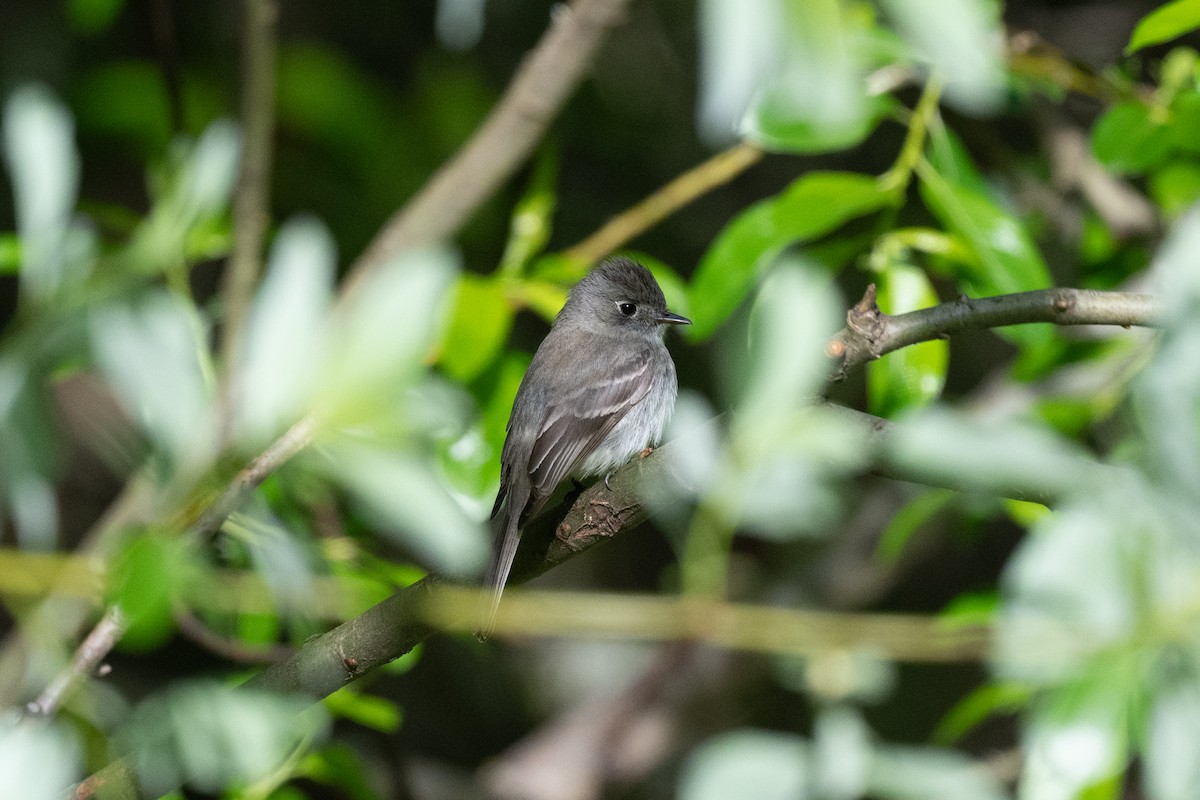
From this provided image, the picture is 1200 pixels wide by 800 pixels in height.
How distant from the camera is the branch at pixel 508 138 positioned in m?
3.04

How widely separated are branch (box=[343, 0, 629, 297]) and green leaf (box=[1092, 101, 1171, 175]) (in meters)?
1.24

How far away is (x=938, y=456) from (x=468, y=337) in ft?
5.91

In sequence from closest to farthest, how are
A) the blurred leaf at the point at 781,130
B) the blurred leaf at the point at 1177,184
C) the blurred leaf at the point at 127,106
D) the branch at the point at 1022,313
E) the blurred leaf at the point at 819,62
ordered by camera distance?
the blurred leaf at the point at 819,62, the branch at the point at 1022,313, the blurred leaf at the point at 781,130, the blurred leaf at the point at 1177,184, the blurred leaf at the point at 127,106

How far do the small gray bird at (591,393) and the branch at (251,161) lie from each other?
0.78 meters

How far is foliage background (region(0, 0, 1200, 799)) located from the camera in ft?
3.19

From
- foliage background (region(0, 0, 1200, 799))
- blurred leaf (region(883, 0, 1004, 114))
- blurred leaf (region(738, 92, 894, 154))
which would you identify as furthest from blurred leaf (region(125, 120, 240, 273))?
blurred leaf (region(883, 0, 1004, 114))

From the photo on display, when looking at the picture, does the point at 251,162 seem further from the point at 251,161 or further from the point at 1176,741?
the point at 1176,741

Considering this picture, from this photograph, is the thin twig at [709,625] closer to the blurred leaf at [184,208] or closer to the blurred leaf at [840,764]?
the blurred leaf at [840,764]

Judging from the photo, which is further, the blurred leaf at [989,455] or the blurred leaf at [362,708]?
the blurred leaf at [362,708]

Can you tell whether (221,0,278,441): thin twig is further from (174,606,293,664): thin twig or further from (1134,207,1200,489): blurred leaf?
(1134,207,1200,489): blurred leaf

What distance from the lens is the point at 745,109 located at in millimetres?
2441

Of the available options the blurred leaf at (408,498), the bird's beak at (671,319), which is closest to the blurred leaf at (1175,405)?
the blurred leaf at (408,498)

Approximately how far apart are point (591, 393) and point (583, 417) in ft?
0.39

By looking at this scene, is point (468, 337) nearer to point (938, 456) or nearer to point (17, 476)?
point (17, 476)
